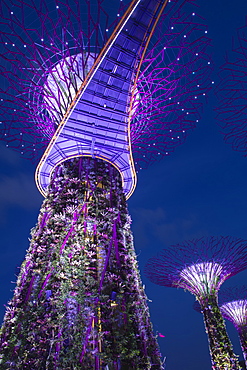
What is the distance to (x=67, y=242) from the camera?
9.21 metres

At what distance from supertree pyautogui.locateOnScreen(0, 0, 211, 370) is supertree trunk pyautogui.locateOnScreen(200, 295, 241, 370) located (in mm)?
8711

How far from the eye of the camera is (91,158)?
11.8 metres

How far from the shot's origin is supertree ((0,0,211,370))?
24.9 feet

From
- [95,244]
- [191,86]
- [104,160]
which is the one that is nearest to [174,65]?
[191,86]

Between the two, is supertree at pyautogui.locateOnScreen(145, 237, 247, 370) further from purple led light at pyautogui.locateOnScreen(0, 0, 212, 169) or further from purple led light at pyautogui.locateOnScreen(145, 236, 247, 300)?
purple led light at pyautogui.locateOnScreen(0, 0, 212, 169)

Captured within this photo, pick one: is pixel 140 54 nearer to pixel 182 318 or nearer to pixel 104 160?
pixel 104 160

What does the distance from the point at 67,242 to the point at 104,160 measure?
170 inches

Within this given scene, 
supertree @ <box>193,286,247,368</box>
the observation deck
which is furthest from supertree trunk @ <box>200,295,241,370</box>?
the observation deck

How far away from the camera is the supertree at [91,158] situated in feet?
24.9

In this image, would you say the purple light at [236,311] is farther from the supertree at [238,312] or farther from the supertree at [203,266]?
the supertree at [203,266]

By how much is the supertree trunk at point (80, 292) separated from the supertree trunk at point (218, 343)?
28.3 ft

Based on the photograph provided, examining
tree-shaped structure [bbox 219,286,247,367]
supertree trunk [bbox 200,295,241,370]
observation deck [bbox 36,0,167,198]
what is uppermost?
observation deck [bbox 36,0,167,198]

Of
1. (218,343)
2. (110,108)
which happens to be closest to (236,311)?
(218,343)

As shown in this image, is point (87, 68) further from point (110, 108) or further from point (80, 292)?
point (80, 292)
